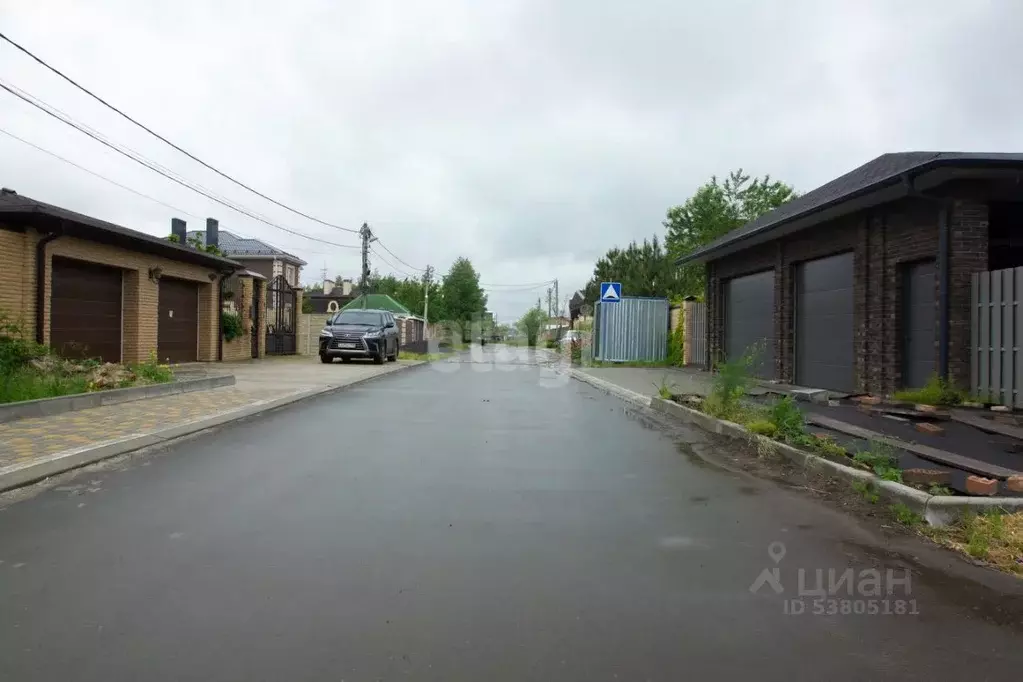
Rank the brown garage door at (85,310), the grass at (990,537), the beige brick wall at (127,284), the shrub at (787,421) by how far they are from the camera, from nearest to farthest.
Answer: the grass at (990,537), the shrub at (787,421), the beige brick wall at (127,284), the brown garage door at (85,310)

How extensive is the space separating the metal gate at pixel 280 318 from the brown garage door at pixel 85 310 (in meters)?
10.3

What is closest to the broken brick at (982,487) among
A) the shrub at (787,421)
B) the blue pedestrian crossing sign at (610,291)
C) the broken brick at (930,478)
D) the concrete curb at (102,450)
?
the broken brick at (930,478)

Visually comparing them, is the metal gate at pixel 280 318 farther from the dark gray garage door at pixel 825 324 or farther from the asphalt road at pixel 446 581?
the asphalt road at pixel 446 581

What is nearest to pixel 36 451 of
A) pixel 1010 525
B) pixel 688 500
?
pixel 688 500

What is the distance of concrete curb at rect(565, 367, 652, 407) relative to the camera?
44.5 feet

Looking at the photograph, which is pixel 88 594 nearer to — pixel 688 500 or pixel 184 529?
pixel 184 529

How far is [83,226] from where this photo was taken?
50.9ft

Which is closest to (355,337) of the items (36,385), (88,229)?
(88,229)

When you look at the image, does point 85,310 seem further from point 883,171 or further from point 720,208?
point 720,208

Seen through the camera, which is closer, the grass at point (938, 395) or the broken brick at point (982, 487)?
the broken brick at point (982, 487)

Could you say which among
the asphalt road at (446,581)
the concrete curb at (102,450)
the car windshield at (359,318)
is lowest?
the asphalt road at (446,581)

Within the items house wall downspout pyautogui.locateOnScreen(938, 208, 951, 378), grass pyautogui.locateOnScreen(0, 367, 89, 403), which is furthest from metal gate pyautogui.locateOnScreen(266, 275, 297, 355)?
house wall downspout pyautogui.locateOnScreen(938, 208, 951, 378)

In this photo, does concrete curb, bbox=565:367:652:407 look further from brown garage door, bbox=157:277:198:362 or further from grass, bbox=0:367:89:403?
brown garage door, bbox=157:277:198:362

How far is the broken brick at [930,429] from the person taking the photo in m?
8.09
